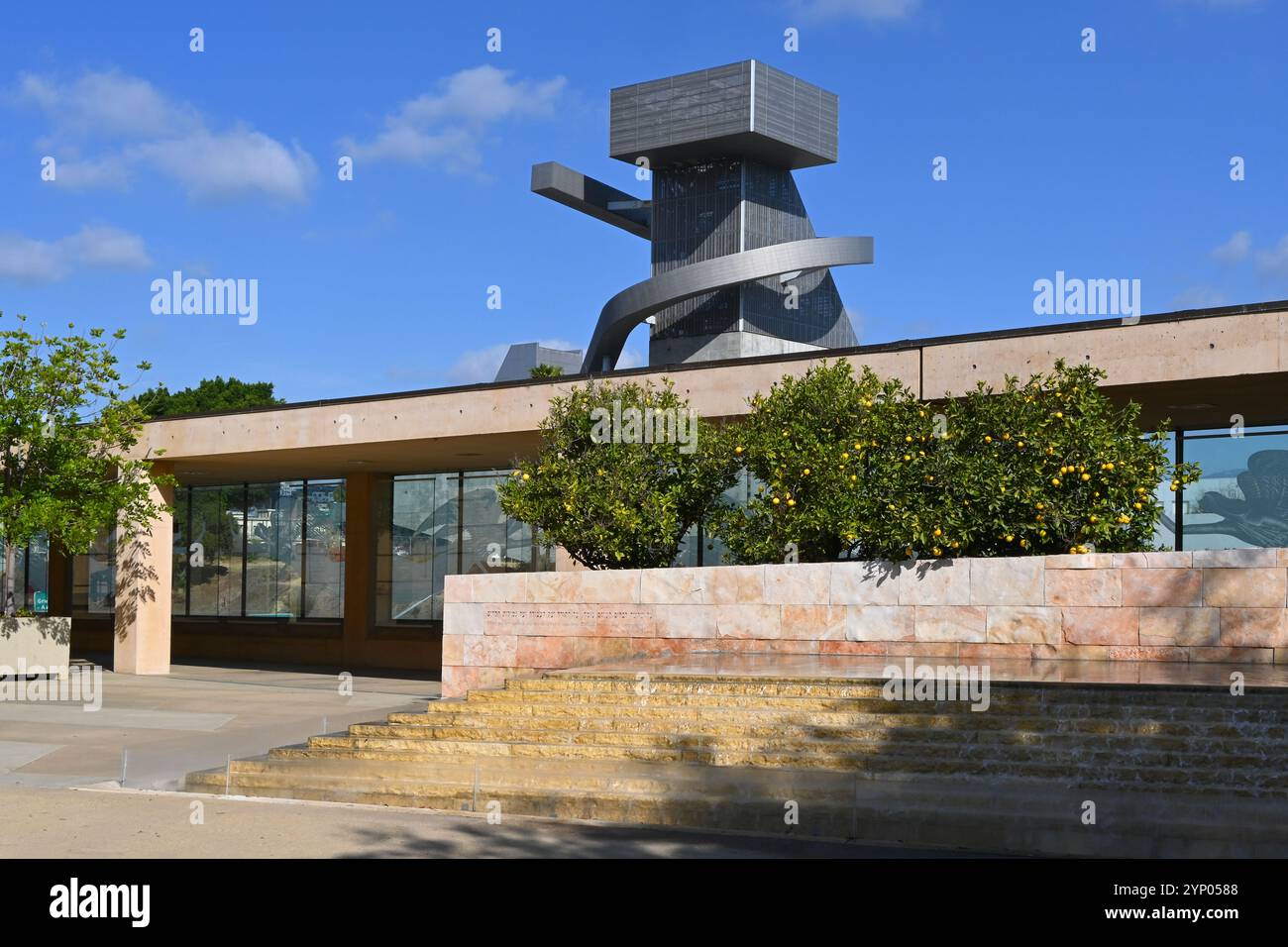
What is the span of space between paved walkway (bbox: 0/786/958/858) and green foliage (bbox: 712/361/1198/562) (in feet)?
18.3

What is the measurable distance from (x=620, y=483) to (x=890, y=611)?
4.02 metres

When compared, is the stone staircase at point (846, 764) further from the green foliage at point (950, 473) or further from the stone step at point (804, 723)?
the green foliage at point (950, 473)

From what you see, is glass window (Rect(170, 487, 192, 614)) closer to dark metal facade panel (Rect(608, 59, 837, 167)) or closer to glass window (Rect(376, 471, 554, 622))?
glass window (Rect(376, 471, 554, 622))

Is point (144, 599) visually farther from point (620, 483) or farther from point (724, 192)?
point (724, 192)

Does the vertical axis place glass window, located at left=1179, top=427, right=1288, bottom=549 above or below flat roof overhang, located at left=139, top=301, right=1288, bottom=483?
below

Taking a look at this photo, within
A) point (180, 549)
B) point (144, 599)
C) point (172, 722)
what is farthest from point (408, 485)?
point (172, 722)

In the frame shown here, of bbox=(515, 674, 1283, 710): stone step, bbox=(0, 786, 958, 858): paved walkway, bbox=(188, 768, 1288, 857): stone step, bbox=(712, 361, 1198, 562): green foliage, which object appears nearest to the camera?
bbox=(188, 768, 1288, 857): stone step

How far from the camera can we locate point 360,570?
94.8ft

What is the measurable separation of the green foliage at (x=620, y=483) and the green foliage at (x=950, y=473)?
736mm

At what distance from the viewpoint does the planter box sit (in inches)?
929

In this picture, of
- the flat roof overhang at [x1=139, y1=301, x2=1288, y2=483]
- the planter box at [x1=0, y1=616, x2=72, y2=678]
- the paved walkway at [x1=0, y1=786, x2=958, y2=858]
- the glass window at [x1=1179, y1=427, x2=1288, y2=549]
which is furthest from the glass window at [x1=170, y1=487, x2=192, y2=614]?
the glass window at [x1=1179, y1=427, x2=1288, y2=549]

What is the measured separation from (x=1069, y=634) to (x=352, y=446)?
13640mm
